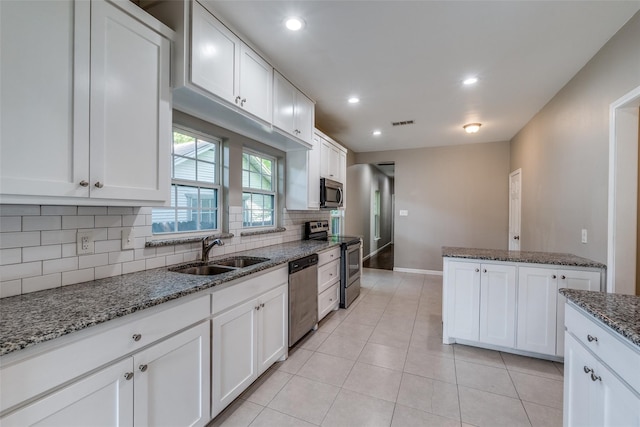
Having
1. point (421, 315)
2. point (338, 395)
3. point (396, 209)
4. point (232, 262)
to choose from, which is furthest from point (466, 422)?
point (396, 209)

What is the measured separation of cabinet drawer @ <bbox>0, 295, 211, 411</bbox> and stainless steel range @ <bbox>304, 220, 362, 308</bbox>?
94.7 inches

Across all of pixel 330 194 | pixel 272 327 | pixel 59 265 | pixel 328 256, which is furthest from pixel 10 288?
pixel 330 194

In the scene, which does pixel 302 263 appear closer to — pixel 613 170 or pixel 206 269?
pixel 206 269

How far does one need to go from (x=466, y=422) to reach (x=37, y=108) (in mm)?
2758

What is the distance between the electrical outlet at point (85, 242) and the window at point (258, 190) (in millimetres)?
1389

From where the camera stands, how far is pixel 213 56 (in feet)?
5.98

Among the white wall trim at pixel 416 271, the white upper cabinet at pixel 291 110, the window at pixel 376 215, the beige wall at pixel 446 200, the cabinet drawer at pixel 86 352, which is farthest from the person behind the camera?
the window at pixel 376 215

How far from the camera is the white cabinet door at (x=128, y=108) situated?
51.4 inches

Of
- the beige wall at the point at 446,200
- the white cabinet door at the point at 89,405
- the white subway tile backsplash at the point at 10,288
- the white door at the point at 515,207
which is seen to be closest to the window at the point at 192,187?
the white subway tile backsplash at the point at 10,288

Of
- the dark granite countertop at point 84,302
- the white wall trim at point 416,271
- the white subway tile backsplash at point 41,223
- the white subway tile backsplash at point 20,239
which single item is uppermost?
the white subway tile backsplash at point 41,223

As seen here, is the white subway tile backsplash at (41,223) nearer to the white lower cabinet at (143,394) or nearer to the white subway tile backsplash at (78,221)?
the white subway tile backsplash at (78,221)

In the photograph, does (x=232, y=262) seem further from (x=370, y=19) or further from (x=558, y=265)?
(x=558, y=265)

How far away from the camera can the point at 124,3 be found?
1397 millimetres

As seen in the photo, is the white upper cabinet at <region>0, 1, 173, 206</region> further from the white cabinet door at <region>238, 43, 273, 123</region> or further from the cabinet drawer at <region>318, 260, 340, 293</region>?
the cabinet drawer at <region>318, 260, 340, 293</region>
